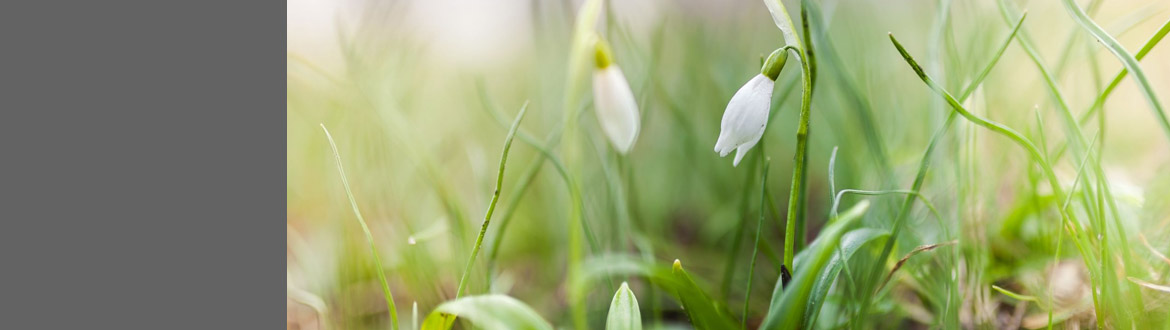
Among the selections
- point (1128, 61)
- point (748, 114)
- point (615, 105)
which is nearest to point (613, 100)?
point (615, 105)

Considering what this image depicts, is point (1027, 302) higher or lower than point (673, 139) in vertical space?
lower

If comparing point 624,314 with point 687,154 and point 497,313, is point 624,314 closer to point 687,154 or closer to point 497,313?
point 497,313

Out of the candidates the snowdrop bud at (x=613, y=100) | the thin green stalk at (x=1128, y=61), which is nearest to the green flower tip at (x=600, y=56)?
the snowdrop bud at (x=613, y=100)

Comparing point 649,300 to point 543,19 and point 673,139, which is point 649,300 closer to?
point 673,139

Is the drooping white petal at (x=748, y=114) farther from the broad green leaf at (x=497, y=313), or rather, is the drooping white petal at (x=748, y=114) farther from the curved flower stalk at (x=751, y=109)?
the broad green leaf at (x=497, y=313)

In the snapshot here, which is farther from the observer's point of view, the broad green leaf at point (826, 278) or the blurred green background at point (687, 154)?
the blurred green background at point (687, 154)

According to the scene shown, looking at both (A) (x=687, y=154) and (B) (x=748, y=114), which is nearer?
(B) (x=748, y=114)

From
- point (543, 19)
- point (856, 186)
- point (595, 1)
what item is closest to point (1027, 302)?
point (856, 186)
